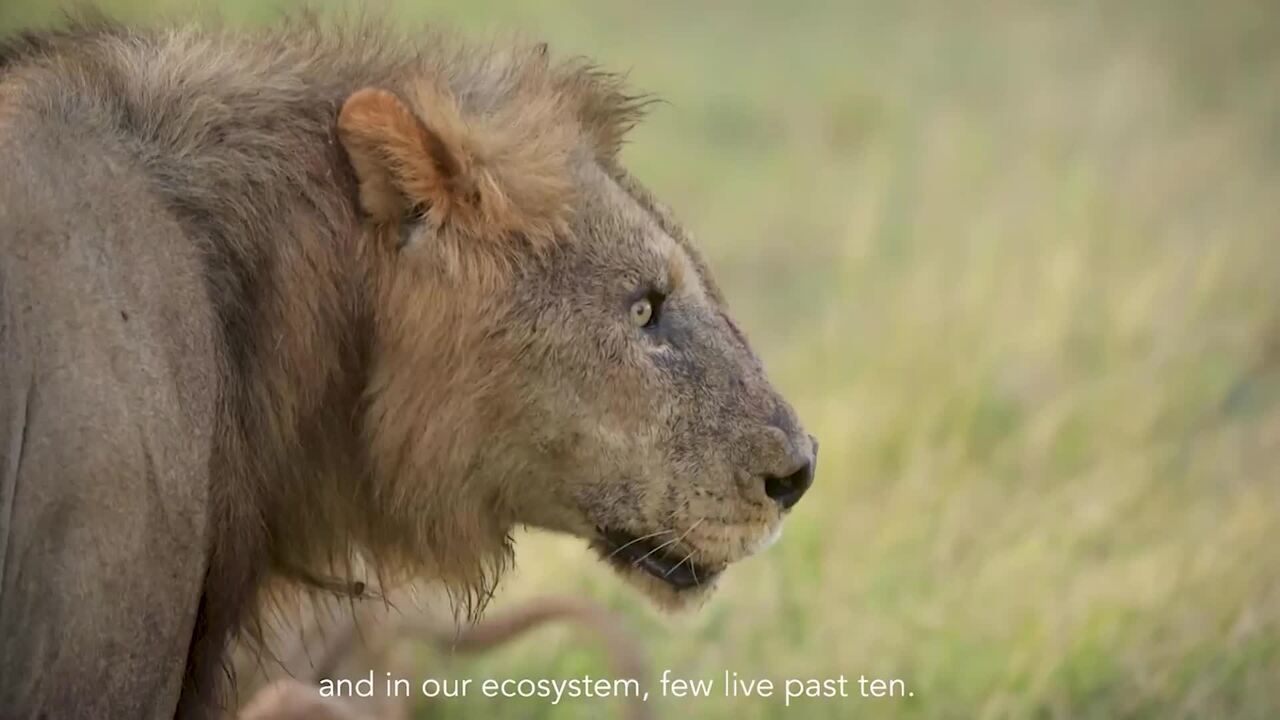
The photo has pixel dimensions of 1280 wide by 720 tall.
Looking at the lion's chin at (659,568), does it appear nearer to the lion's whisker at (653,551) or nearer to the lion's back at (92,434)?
the lion's whisker at (653,551)

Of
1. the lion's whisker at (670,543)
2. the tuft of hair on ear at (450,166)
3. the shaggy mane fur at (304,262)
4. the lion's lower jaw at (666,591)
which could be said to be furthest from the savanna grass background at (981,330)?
the lion's whisker at (670,543)

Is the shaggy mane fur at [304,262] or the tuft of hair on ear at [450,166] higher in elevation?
the tuft of hair on ear at [450,166]

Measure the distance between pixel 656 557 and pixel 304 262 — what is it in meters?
0.63

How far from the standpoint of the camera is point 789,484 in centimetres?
229

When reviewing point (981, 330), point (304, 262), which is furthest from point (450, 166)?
point (981, 330)

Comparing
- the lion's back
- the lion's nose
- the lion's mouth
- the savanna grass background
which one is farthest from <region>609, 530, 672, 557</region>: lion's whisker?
the savanna grass background

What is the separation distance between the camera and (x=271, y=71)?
7.24 ft

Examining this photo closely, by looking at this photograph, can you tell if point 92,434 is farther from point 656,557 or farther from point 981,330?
point 981,330

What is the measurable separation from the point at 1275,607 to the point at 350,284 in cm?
227

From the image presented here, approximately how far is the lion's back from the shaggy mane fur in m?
0.09

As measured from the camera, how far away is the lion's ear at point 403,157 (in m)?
2.10

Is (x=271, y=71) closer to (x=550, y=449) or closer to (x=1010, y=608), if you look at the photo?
(x=550, y=449)

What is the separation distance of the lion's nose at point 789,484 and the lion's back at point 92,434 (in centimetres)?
77

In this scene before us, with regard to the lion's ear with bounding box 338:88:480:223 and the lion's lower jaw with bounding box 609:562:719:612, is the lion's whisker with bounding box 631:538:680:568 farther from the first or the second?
the lion's ear with bounding box 338:88:480:223
